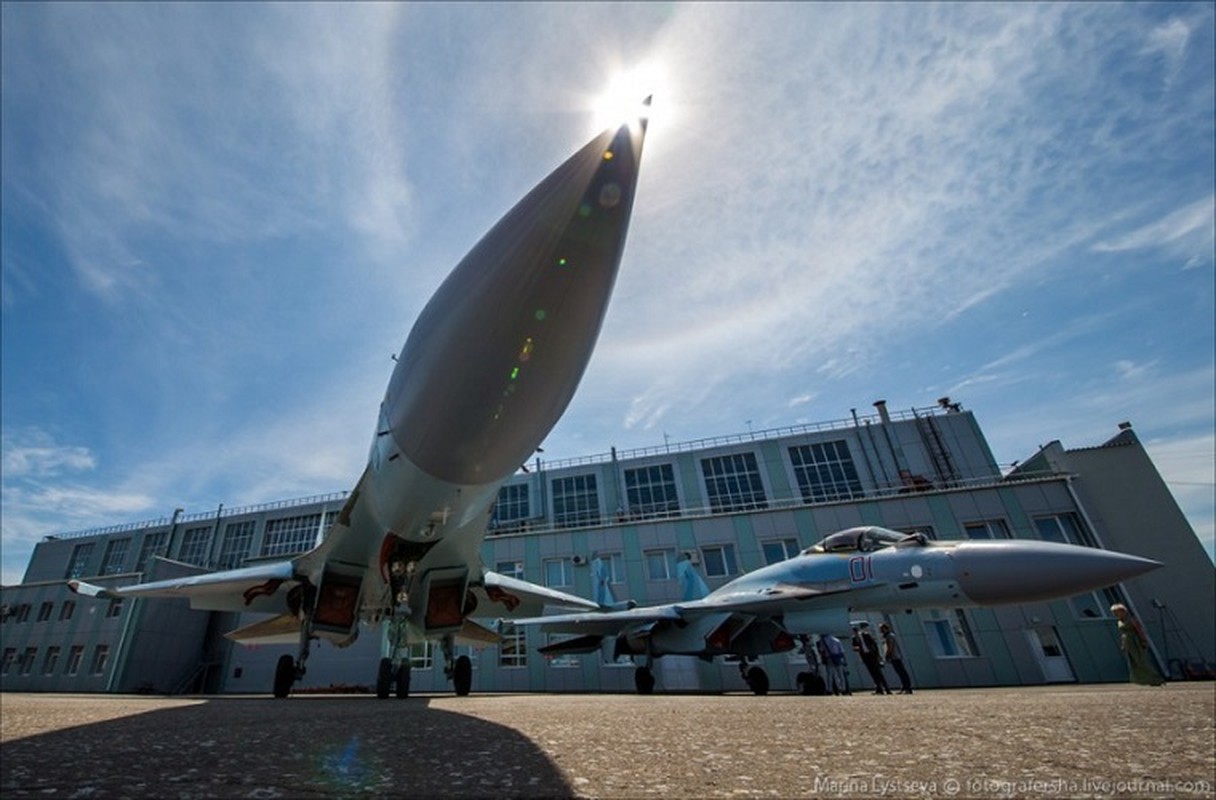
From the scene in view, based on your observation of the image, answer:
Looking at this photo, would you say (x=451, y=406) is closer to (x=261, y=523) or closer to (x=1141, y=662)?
(x=1141, y=662)

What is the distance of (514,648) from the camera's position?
758 inches

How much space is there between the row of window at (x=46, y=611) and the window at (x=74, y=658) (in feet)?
5.75

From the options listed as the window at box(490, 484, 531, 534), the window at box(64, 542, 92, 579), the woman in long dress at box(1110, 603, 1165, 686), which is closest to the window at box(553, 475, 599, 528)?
the window at box(490, 484, 531, 534)

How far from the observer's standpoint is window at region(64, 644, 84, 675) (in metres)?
24.1

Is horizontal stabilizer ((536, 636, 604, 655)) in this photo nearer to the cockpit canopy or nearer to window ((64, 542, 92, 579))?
the cockpit canopy

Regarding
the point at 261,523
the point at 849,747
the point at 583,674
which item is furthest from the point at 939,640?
the point at 261,523

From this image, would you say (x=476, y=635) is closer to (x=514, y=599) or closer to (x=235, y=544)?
(x=514, y=599)

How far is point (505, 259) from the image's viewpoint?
2547 mm

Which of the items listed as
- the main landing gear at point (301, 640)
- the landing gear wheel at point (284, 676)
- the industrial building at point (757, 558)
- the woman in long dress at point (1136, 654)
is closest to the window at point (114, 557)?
the industrial building at point (757, 558)

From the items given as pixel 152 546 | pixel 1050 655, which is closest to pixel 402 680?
pixel 1050 655

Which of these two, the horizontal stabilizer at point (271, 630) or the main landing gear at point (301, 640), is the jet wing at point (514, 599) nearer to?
the main landing gear at point (301, 640)

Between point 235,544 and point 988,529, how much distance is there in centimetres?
4462

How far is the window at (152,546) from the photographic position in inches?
1430

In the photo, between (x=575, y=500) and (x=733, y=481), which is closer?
(x=733, y=481)
